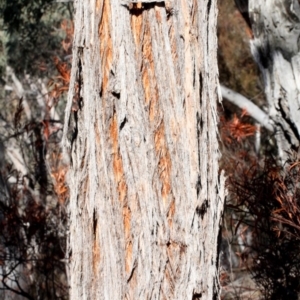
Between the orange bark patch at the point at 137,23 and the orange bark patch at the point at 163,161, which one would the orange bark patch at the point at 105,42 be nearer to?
the orange bark patch at the point at 137,23

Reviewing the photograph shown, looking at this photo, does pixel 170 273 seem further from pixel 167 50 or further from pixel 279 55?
pixel 279 55

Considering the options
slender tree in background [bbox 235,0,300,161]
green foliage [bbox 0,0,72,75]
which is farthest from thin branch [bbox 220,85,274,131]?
slender tree in background [bbox 235,0,300,161]

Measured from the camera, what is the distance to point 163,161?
125 inches

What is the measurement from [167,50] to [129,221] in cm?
65

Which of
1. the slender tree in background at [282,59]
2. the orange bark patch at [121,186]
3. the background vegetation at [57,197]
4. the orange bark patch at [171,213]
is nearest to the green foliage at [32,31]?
the background vegetation at [57,197]

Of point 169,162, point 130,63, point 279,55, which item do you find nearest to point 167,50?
point 130,63

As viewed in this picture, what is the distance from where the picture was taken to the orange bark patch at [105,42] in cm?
321

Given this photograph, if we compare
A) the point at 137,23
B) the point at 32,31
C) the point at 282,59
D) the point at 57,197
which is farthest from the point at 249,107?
the point at 137,23

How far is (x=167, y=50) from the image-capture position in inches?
125

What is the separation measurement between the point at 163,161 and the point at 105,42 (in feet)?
1.65

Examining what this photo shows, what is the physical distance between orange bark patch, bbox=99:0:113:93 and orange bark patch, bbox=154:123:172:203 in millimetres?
270

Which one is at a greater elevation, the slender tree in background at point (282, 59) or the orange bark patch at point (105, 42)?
the slender tree in background at point (282, 59)

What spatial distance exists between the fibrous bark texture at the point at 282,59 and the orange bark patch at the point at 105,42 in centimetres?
280

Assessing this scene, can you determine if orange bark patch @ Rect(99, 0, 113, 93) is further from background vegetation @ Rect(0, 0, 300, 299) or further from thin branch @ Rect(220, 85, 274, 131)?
thin branch @ Rect(220, 85, 274, 131)
